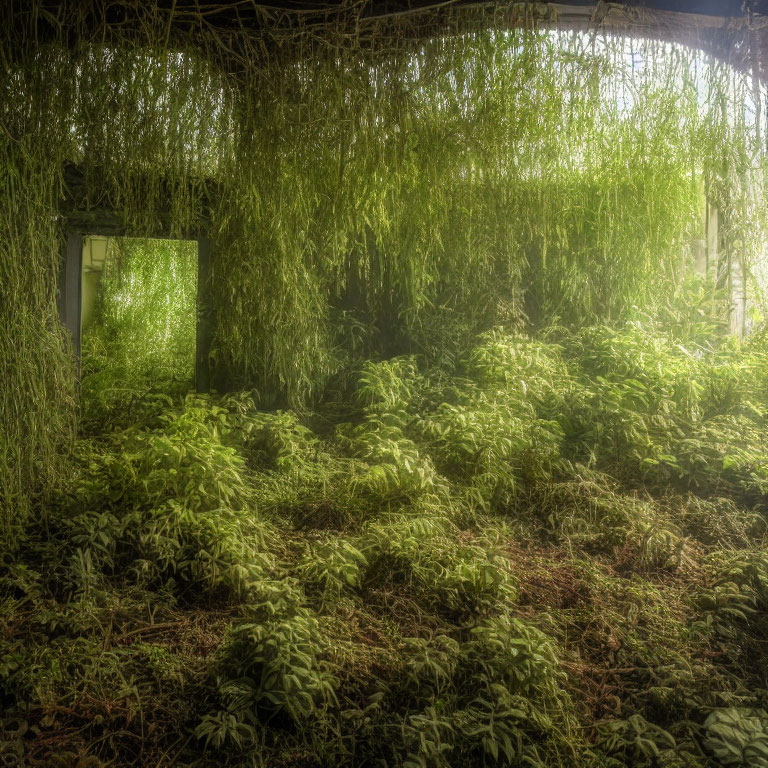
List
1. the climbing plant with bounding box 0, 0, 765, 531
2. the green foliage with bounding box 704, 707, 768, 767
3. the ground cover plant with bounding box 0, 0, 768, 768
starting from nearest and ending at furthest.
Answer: the green foliage with bounding box 704, 707, 768, 767 < the ground cover plant with bounding box 0, 0, 768, 768 < the climbing plant with bounding box 0, 0, 765, 531

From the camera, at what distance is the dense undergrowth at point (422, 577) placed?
70.1 inches

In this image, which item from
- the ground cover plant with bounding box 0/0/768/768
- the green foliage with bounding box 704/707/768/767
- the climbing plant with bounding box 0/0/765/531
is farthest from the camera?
the climbing plant with bounding box 0/0/765/531

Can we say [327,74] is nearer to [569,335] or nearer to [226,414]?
[226,414]

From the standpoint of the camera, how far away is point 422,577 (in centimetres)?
243

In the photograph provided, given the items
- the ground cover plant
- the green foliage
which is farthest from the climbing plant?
the green foliage

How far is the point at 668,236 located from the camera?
4168 mm

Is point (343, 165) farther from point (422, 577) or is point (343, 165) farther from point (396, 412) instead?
point (422, 577)

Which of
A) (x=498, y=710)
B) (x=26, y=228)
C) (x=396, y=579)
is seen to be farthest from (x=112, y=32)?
(x=498, y=710)

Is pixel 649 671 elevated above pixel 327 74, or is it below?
below

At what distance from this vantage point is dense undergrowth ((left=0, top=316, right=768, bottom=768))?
178cm

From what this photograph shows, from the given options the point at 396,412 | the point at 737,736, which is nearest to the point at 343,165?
the point at 396,412

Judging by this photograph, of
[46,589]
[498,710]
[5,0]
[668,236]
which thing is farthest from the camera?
[668,236]

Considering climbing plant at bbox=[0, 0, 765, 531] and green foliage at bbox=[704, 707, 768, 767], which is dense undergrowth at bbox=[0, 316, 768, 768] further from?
climbing plant at bbox=[0, 0, 765, 531]

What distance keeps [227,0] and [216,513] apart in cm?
234
